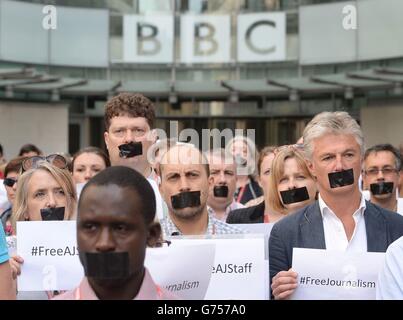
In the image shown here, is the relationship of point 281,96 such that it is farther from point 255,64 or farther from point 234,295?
point 234,295

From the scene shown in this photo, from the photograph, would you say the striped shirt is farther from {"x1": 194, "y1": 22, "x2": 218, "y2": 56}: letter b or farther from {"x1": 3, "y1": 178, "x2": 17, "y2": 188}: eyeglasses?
{"x1": 194, "y1": 22, "x2": 218, "y2": 56}: letter b

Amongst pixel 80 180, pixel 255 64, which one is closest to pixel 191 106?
pixel 255 64

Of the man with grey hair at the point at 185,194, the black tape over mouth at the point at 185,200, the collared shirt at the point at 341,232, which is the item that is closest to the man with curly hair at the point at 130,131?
the man with grey hair at the point at 185,194

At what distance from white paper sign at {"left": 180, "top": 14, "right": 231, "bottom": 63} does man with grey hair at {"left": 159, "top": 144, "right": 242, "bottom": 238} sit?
44.3 feet

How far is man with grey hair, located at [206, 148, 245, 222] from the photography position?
5.30 m

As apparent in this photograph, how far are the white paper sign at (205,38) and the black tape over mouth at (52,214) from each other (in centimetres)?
1369

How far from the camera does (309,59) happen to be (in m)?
17.1

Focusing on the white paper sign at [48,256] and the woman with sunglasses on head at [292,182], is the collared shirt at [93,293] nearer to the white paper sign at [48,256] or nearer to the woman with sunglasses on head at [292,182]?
the white paper sign at [48,256]

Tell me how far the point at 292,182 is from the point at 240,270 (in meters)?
1.21

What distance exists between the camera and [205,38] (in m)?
17.0

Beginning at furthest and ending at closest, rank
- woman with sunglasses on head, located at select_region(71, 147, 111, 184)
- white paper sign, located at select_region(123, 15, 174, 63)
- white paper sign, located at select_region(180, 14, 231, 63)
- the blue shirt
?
white paper sign, located at select_region(123, 15, 174, 63) < white paper sign, located at select_region(180, 14, 231, 63) < woman with sunglasses on head, located at select_region(71, 147, 111, 184) < the blue shirt

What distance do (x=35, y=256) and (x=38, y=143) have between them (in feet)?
48.4

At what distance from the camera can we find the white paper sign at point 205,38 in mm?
16922

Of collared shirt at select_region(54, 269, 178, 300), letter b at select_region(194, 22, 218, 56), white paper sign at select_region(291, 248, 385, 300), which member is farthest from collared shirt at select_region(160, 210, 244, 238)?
letter b at select_region(194, 22, 218, 56)
